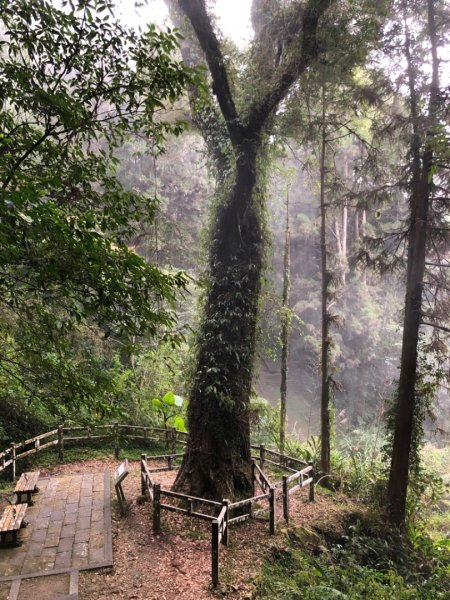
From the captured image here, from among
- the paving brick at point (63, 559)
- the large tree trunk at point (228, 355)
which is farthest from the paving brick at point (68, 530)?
the large tree trunk at point (228, 355)

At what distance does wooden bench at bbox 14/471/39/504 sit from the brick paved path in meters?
0.21

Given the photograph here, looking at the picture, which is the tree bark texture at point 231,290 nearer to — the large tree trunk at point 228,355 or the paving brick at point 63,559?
the large tree trunk at point 228,355

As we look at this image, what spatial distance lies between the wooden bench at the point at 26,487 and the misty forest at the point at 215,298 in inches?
7.2

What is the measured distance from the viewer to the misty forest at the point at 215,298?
325 cm

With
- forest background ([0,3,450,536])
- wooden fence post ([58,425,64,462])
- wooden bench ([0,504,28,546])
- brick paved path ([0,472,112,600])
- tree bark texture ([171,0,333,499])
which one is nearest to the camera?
forest background ([0,3,450,536])

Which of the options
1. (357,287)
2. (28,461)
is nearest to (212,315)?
(28,461)

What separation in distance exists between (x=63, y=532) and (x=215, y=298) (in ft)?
15.7

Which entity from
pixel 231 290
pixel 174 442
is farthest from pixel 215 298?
pixel 174 442

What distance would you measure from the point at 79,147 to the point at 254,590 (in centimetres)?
561

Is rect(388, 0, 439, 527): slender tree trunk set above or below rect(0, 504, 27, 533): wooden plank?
above

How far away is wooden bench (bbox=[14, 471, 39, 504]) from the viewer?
7.15 metres

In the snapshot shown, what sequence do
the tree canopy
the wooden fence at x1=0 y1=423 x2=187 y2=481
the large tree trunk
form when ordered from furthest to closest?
the wooden fence at x1=0 y1=423 x2=187 y2=481
the large tree trunk
the tree canopy

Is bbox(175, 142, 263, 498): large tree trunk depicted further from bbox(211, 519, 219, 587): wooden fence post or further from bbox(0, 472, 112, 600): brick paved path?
bbox(211, 519, 219, 587): wooden fence post

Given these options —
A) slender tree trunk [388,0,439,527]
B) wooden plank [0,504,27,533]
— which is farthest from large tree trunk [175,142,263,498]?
slender tree trunk [388,0,439,527]
